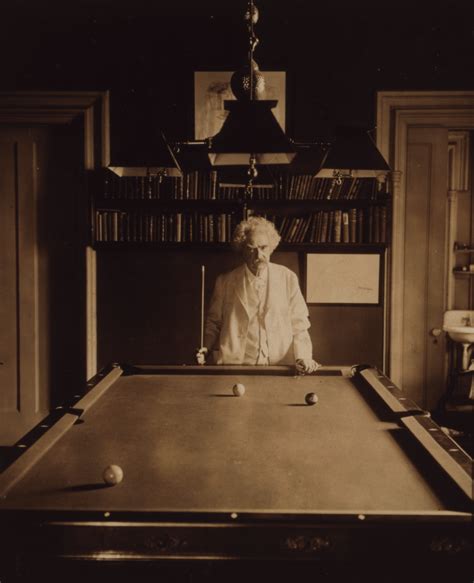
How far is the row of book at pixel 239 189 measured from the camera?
15.7ft

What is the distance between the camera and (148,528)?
1.54 meters

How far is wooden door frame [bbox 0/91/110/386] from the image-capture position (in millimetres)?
4957

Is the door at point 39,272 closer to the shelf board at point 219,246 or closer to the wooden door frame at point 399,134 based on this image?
the shelf board at point 219,246

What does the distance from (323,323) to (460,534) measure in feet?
11.4

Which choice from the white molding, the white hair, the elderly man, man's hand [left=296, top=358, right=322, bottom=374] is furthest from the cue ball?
the white molding

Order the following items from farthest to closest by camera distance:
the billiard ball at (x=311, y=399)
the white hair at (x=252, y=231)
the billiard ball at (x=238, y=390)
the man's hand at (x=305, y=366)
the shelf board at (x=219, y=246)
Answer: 1. the shelf board at (x=219, y=246)
2. the white hair at (x=252, y=231)
3. the man's hand at (x=305, y=366)
4. the billiard ball at (x=238, y=390)
5. the billiard ball at (x=311, y=399)

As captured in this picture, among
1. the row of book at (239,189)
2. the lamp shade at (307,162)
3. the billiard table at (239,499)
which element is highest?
the lamp shade at (307,162)

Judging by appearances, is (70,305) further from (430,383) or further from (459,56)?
(459,56)

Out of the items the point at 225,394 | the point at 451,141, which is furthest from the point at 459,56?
the point at 225,394

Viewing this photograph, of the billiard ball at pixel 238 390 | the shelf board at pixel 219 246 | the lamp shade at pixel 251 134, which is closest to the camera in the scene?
the lamp shade at pixel 251 134

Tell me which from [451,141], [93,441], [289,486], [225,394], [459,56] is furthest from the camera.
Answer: [451,141]

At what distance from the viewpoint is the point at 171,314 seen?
16.5ft

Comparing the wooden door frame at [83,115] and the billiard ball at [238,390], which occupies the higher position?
the wooden door frame at [83,115]

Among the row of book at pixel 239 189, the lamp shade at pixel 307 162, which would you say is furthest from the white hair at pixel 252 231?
the lamp shade at pixel 307 162
